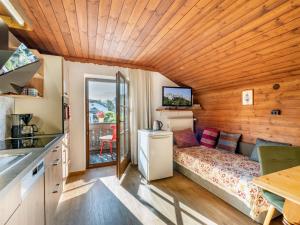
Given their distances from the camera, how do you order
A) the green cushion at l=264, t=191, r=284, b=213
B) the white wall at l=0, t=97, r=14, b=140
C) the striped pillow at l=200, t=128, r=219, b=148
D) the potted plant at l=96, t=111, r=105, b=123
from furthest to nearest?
the potted plant at l=96, t=111, r=105, b=123, the striped pillow at l=200, t=128, r=219, b=148, the white wall at l=0, t=97, r=14, b=140, the green cushion at l=264, t=191, r=284, b=213

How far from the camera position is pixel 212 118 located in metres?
3.70

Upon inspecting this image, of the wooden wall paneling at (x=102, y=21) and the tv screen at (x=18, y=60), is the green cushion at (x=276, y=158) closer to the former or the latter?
the wooden wall paneling at (x=102, y=21)

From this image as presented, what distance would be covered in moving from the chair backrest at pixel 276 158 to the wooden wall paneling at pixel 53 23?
2516mm

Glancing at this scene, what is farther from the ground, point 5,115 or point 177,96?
point 177,96

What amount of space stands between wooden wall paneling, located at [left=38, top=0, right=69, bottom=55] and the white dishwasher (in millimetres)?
1943

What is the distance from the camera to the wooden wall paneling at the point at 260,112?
7.60 feet

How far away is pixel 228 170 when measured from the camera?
2217 mm

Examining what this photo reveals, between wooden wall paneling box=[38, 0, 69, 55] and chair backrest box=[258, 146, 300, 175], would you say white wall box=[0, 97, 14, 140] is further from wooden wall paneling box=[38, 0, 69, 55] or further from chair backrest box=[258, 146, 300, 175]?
chair backrest box=[258, 146, 300, 175]

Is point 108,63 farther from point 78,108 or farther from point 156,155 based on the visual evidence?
point 156,155

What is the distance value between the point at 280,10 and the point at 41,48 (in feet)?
10.3

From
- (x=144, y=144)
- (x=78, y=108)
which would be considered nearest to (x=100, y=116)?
(x=78, y=108)

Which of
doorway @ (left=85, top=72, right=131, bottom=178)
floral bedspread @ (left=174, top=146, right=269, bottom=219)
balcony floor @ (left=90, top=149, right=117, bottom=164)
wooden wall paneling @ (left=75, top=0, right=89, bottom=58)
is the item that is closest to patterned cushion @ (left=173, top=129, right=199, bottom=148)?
floral bedspread @ (left=174, top=146, right=269, bottom=219)

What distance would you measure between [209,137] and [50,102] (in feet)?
9.93

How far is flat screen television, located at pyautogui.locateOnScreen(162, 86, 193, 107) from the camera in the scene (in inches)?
143
